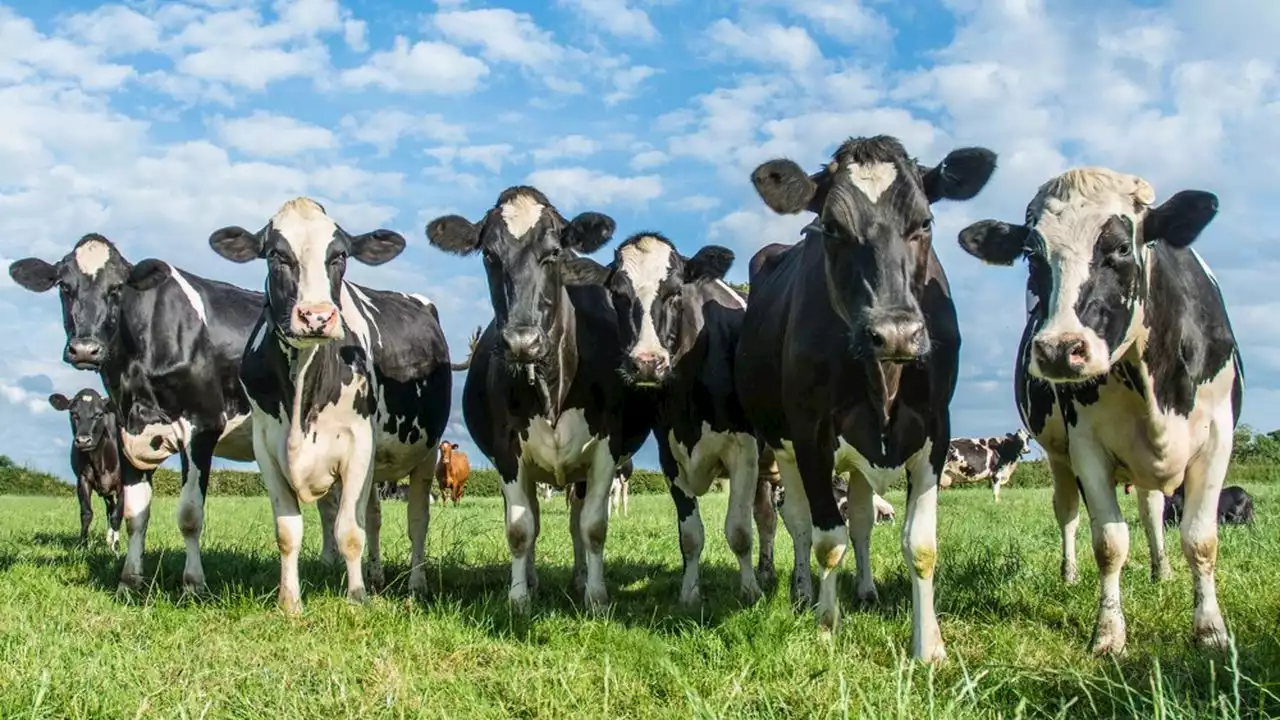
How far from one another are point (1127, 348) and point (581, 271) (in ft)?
12.0

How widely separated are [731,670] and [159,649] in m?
2.97

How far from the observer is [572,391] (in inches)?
305

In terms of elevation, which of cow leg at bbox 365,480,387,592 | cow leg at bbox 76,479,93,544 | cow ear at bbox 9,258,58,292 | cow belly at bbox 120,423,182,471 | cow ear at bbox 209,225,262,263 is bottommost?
cow leg at bbox 76,479,93,544

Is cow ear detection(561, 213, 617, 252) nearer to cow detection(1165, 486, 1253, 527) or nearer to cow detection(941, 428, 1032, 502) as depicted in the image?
cow detection(1165, 486, 1253, 527)

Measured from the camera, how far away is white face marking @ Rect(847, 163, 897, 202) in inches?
219

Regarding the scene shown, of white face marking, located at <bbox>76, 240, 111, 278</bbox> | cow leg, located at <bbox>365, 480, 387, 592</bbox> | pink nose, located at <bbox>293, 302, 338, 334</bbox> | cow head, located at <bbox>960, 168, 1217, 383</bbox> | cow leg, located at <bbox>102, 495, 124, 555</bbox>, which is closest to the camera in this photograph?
cow head, located at <bbox>960, 168, 1217, 383</bbox>

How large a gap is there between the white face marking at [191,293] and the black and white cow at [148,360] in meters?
0.02

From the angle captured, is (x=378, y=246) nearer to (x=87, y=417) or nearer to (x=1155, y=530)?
(x=1155, y=530)

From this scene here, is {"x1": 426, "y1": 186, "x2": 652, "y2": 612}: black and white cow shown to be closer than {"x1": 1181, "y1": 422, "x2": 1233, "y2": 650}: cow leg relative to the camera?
No

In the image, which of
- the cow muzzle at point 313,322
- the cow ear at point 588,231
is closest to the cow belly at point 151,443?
the cow muzzle at point 313,322

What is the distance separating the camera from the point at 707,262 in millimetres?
8422

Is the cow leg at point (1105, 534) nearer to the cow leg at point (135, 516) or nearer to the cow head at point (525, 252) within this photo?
the cow head at point (525, 252)

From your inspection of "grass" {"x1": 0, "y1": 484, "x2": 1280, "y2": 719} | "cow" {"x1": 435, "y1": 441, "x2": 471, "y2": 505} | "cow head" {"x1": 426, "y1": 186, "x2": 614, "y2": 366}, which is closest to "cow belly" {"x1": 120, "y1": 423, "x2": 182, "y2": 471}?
"grass" {"x1": 0, "y1": 484, "x2": 1280, "y2": 719}

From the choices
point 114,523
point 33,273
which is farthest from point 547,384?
point 114,523
